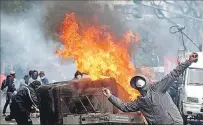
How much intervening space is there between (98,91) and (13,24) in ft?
62.1

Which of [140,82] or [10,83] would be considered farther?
[10,83]

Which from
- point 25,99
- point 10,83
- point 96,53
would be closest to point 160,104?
point 96,53

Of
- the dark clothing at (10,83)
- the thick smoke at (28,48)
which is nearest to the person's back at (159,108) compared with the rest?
the dark clothing at (10,83)

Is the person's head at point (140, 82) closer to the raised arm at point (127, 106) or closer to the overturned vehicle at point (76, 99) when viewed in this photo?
the raised arm at point (127, 106)

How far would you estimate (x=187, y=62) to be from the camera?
276 inches

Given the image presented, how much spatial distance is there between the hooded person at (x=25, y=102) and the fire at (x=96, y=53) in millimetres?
1159

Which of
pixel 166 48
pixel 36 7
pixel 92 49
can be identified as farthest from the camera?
pixel 166 48

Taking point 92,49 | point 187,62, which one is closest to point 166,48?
point 92,49

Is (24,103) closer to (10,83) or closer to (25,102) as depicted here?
(25,102)

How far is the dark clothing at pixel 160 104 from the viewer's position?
22.9 ft

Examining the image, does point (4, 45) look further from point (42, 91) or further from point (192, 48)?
point (42, 91)

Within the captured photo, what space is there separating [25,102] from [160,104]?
4.17 meters

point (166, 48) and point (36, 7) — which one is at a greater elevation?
point (36, 7)

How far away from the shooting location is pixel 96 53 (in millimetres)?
10812
